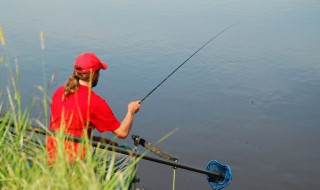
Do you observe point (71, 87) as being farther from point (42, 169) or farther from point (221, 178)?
point (221, 178)

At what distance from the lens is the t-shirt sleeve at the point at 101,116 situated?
3.71 m

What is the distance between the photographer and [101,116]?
12.3 ft

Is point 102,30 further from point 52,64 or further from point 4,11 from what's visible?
point 4,11

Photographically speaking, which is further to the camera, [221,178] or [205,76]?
[205,76]

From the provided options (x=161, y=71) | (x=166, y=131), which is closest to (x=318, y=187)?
(x=166, y=131)

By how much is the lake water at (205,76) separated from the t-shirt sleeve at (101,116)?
1.84 ft

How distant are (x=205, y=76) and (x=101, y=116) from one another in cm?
875

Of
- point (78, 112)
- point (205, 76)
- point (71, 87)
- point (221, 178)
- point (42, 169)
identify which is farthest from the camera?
point (205, 76)

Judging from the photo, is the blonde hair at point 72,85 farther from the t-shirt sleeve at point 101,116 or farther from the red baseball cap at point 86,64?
the t-shirt sleeve at point 101,116

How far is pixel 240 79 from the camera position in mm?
12047

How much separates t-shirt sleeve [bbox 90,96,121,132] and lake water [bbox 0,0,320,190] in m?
0.56

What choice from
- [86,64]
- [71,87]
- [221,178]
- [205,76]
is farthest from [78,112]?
[205,76]

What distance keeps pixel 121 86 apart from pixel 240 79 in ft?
11.3

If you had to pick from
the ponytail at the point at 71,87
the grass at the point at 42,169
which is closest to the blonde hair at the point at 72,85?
the ponytail at the point at 71,87
